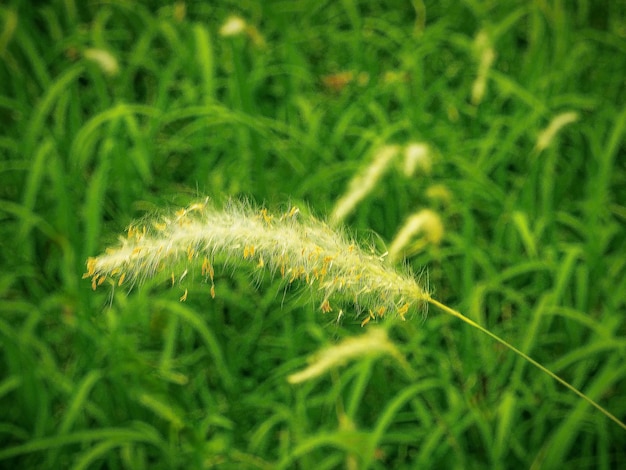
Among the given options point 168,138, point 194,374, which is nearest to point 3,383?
point 194,374

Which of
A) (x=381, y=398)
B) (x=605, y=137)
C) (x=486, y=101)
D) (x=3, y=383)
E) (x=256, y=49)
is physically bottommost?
(x=381, y=398)

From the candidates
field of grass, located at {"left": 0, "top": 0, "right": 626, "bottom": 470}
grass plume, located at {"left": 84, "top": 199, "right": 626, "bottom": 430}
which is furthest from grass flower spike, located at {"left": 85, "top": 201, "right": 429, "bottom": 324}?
field of grass, located at {"left": 0, "top": 0, "right": 626, "bottom": 470}

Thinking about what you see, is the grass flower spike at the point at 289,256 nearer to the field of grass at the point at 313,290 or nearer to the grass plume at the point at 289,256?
the grass plume at the point at 289,256

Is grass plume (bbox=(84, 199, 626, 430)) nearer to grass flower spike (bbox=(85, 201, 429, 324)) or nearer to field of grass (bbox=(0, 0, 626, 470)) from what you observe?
grass flower spike (bbox=(85, 201, 429, 324))

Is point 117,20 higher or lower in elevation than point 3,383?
higher

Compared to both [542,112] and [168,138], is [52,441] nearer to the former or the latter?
[168,138]
